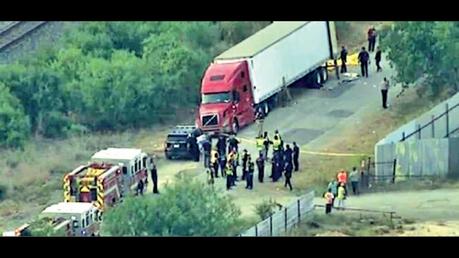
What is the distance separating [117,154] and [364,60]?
299 centimetres

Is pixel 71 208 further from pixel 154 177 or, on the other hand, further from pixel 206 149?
pixel 206 149

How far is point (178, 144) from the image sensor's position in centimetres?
1024

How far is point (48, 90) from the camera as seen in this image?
11.0 meters

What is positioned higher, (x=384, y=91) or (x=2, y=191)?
(x=384, y=91)

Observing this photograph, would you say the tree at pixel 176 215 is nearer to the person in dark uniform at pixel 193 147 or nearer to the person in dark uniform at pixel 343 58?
the person in dark uniform at pixel 193 147

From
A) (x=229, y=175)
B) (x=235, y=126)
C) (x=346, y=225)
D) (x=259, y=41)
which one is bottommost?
(x=346, y=225)

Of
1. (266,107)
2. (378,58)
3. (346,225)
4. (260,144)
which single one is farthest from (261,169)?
(378,58)

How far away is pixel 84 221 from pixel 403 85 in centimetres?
375

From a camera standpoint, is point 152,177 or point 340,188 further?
point 152,177

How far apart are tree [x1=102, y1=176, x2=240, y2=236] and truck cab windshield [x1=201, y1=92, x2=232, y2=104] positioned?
199cm

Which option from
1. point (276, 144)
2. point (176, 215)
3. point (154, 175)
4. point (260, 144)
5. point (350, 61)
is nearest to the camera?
point (176, 215)

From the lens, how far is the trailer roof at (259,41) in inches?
440
